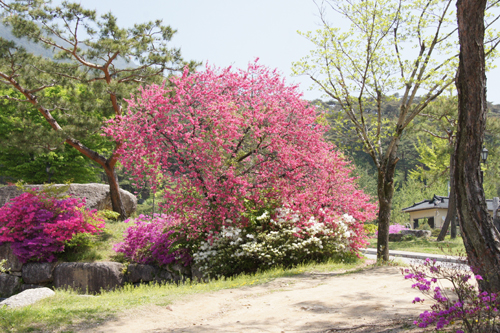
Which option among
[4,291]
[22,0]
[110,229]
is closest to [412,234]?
[110,229]

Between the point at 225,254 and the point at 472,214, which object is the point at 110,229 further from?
the point at 472,214

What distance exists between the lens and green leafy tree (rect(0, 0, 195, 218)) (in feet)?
50.0

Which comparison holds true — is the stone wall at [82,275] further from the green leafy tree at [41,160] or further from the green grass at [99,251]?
the green leafy tree at [41,160]

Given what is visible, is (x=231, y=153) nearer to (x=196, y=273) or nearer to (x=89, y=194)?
(x=196, y=273)

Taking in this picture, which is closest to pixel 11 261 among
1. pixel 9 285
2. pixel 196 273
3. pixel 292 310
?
pixel 9 285

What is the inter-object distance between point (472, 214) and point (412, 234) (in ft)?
73.3

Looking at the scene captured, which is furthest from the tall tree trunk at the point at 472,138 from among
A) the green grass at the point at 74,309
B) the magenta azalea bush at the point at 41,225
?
the magenta azalea bush at the point at 41,225

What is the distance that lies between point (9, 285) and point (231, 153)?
7207mm

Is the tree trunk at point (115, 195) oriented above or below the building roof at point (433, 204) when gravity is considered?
above

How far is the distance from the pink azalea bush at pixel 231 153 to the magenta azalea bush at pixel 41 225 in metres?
3.01

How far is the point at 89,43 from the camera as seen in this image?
15766 mm

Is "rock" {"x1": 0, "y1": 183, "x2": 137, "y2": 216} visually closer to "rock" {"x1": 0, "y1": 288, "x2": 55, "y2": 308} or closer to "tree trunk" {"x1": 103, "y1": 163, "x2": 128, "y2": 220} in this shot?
"tree trunk" {"x1": 103, "y1": 163, "x2": 128, "y2": 220}

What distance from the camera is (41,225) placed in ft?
38.5

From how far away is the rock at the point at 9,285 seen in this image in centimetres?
1142
